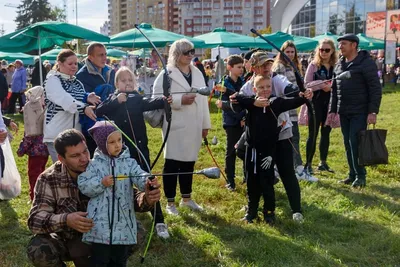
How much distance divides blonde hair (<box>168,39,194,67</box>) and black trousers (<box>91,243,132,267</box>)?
2.12m

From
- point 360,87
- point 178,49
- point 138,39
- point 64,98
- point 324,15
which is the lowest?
point 64,98

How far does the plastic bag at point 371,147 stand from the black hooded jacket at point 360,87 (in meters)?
0.26

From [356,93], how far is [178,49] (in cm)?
224

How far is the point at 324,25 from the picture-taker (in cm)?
4812

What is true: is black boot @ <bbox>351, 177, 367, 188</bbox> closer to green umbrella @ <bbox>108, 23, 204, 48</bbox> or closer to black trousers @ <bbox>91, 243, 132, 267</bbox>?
black trousers @ <bbox>91, 243, 132, 267</bbox>

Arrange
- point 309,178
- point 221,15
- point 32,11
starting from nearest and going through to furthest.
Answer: point 309,178
point 32,11
point 221,15

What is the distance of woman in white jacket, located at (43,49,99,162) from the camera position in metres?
4.20

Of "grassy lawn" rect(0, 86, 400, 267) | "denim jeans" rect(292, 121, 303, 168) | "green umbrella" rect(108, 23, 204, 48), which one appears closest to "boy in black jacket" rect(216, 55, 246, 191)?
"grassy lawn" rect(0, 86, 400, 267)

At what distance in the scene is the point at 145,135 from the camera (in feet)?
14.2

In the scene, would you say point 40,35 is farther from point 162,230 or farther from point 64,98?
point 162,230

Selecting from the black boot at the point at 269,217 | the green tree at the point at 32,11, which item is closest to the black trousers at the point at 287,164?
the black boot at the point at 269,217

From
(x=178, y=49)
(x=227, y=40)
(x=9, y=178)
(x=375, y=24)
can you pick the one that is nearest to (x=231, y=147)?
(x=178, y=49)

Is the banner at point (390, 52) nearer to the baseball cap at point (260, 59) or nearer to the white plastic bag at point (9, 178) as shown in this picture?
the baseball cap at point (260, 59)

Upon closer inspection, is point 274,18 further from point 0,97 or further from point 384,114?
point 0,97
